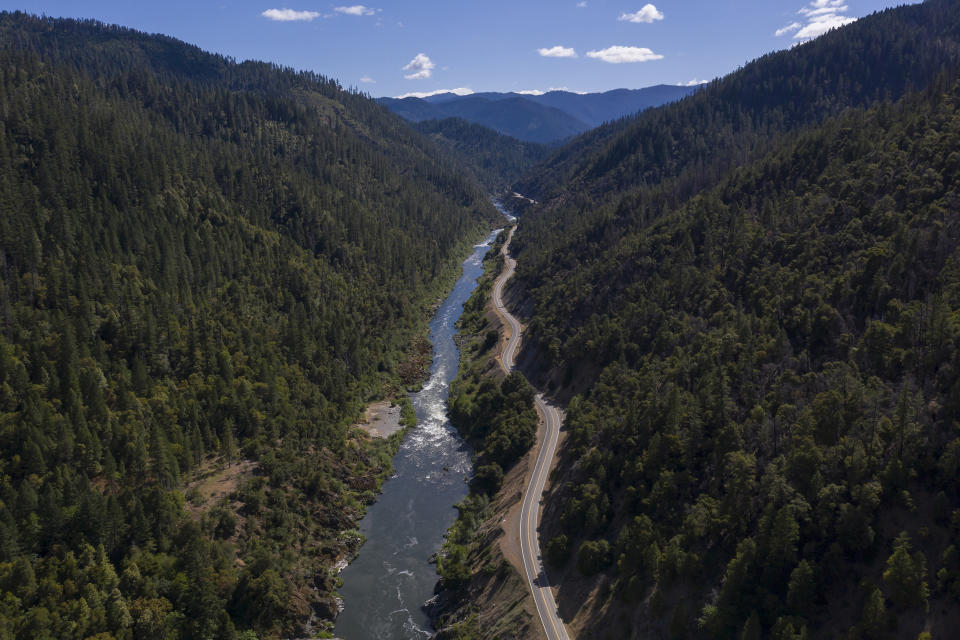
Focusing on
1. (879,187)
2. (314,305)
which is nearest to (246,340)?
(314,305)

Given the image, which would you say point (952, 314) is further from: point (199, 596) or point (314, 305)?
point (314, 305)

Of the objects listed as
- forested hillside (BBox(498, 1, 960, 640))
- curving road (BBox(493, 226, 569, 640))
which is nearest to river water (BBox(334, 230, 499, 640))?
curving road (BBox(493, 226, 569, 640))

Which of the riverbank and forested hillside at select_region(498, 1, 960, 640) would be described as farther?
the riverbank

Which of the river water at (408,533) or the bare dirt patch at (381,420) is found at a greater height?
the bare dirt patch at (381,420)

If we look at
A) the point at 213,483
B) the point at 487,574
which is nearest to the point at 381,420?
the point at 213,483

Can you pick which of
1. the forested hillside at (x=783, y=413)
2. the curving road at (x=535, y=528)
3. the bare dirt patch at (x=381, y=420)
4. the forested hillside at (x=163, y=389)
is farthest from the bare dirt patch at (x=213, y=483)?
the forested hillside at (x=783, y=413)

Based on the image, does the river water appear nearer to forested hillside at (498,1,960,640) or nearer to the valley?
the valley

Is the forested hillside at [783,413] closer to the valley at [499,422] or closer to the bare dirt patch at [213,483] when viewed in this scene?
the valley at [499,422]

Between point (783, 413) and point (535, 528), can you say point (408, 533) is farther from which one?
point (783, 413)

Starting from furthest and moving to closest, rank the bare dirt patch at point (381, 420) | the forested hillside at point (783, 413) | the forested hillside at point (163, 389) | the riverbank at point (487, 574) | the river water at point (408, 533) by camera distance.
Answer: the bare dirt patch at point (381, 420) < the river water at point (408, 533) < the riverbank at point (487, 574) < the forested hillside at point (163, 389) < the forested hillside at point (783, 413)
